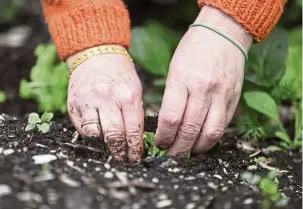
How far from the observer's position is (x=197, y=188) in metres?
1.32

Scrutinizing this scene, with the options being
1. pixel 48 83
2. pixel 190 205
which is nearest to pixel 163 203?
pixel 190 205

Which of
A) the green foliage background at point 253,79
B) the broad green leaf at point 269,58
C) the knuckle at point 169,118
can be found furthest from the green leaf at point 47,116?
the broad green leaf at point 269,58

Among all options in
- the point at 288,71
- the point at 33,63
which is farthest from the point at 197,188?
the point at 33,63

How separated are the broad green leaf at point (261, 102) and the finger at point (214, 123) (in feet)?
1.18

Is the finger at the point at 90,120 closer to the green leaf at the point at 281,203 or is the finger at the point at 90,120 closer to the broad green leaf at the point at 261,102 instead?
the green leaf at the point at 281,203

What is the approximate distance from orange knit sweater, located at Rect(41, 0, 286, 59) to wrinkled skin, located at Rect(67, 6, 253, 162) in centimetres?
9

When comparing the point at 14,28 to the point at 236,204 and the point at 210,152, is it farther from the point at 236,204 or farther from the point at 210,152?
the point at 236,204

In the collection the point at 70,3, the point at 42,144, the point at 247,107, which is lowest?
the point at 247,107

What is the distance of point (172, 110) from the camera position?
1.45 m

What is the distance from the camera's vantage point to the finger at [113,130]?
1.46 meters

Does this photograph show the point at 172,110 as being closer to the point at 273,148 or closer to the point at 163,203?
the point at 163,203

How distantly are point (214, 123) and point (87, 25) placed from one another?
49 cm

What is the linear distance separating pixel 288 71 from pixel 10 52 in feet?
4.38

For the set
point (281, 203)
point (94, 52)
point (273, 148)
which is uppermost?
point (94, 52)
